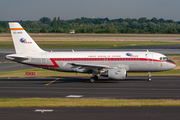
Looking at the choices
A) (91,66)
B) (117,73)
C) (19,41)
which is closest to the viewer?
(117,73)

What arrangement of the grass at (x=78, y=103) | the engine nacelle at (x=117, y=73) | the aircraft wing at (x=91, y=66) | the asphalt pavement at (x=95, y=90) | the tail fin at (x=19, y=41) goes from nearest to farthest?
the grass at (x=78, y=103)
the asphalt pavement at (x=95, y=90)
the engine nacelle at (x=117, y=73)
the aircraft wing at (x=91, y=66)
the tail fin at (x=19, y=41)

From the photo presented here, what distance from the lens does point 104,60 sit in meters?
34.3

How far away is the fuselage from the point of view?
34188 millimetres

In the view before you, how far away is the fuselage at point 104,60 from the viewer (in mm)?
34188

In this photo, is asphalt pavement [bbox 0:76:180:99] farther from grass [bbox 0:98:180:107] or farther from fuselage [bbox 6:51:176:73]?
grass [bbox 0:98:180:107]

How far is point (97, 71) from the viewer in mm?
34219

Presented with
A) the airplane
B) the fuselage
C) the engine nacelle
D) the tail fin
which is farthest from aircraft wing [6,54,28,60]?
the engine nacelle

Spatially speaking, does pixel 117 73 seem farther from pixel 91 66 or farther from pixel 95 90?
pixel 95 90

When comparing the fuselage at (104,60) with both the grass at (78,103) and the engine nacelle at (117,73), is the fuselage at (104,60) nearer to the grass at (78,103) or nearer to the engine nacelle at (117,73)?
the engine nacelle at (117,73)
